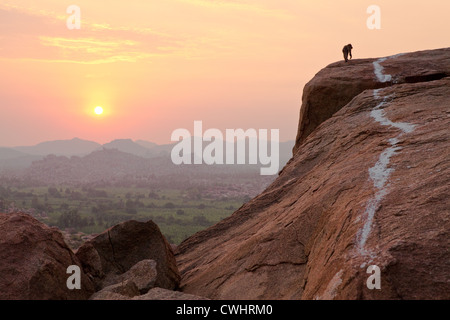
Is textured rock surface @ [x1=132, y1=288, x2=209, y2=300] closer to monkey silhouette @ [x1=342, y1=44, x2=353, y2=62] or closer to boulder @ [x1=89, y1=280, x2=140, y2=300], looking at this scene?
boulder @ [x1=89, y1=280, x2=140, y2=300]

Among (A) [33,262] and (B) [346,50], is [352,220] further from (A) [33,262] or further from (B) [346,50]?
(B) [346,50]

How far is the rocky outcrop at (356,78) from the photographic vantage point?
18797 mm

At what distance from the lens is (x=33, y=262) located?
8469mm

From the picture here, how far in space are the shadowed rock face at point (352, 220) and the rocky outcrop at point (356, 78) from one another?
2.75 metres

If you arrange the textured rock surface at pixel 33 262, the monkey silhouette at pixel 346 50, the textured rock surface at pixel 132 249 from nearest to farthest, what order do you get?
the textured rock surface at pixel 33 262
the textured rock surface at pixel 132 249
the monkey silhouette at pixel 346 50

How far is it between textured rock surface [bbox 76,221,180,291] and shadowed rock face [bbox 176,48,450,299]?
689 mm

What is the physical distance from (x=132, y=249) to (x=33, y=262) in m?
3.04

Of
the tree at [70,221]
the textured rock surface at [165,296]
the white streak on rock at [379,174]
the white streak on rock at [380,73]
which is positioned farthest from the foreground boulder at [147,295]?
the tree at [70,221]

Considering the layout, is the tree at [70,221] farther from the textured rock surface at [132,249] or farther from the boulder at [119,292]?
the boulder at [119,292]

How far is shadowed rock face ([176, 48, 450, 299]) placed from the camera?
657cm

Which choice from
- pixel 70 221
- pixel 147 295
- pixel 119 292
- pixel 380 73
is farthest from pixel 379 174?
pixel 70 221
